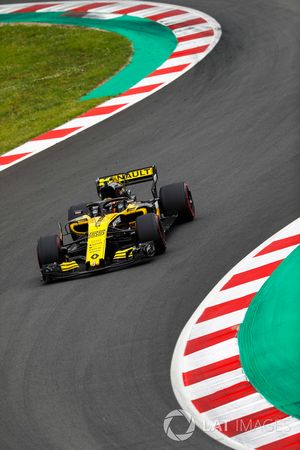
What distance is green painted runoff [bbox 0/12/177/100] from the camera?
71.9 ft

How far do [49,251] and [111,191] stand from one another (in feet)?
4.86

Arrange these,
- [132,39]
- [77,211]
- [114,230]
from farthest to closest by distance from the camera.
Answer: [132,39] → [77,211] → [114,230]

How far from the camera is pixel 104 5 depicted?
28.1 meters

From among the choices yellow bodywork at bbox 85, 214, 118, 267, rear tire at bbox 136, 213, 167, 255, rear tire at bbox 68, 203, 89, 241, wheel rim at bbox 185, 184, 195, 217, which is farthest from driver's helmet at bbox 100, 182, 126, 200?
rear tire at bbox 136, 213, 167, 255

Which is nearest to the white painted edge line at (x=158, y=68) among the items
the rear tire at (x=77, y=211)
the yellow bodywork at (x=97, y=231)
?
the rear tire at (x=77, y=211)

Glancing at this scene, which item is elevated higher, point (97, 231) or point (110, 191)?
point (110, 191)

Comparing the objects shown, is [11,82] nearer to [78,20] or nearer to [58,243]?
[78,20]

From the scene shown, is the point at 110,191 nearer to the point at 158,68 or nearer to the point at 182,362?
the point at 182,362

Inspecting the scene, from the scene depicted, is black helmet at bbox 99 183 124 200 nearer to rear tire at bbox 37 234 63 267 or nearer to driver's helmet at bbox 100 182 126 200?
driver's helmet at bbox 100 182 126 200

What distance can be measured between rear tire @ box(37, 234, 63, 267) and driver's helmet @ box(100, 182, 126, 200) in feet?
4.01

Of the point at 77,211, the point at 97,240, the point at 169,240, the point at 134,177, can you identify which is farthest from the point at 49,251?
the point at 134,177

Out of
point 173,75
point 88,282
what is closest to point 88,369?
point 88,282

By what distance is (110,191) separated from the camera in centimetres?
1441

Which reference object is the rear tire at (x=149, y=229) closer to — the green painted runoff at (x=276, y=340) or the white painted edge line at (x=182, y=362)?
the white painted edge line at (x=182, y=362)
